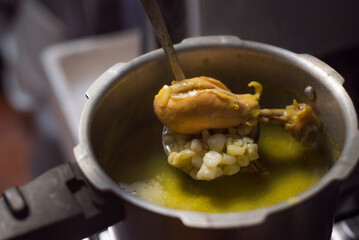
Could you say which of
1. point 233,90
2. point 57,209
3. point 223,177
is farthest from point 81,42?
point 57,209

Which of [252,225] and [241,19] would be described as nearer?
[252,225]

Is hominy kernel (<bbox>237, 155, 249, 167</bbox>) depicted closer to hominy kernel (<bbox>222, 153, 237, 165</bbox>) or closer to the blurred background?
hominy kernel (<bbox>222, 153, 237, 165</bbox>)

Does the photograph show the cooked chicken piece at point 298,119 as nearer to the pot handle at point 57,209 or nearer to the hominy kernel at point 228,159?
the hominy kernel at point 228,159

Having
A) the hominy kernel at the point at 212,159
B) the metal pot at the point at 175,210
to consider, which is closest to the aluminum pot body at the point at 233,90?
the metal pot at the point at 175,210

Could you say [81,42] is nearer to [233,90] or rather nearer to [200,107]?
[233,90]

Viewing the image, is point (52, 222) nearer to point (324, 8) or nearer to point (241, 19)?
point (241, 19)

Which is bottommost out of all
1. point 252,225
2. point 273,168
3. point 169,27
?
point 273,168

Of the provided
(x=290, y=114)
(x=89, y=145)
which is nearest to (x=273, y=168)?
(x=290, y=114)
